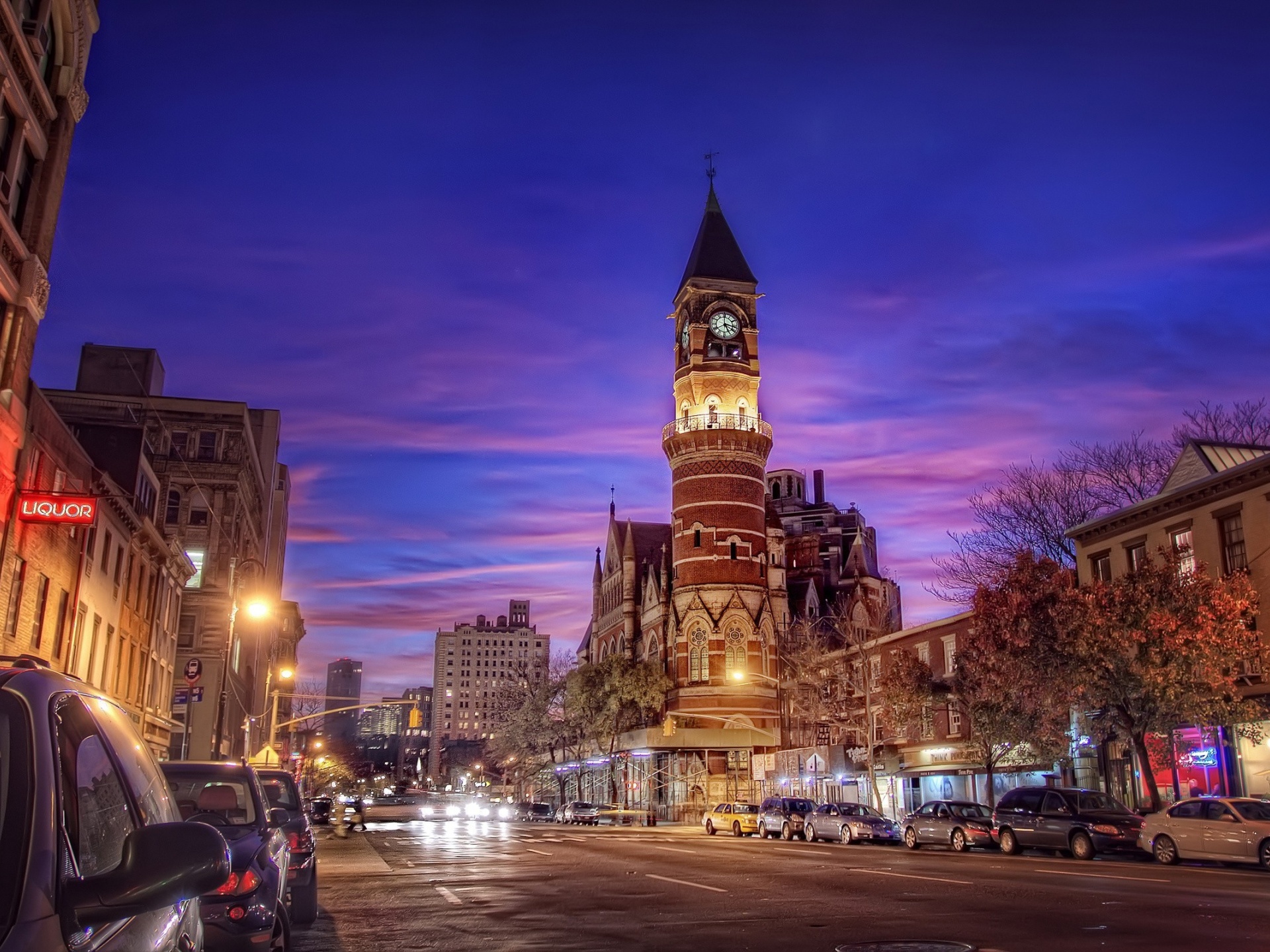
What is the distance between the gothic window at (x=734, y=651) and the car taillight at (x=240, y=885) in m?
63.2

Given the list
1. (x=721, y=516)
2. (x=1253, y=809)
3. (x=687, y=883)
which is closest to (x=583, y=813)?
(x=721, y=516)

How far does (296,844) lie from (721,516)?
60260 millimetres

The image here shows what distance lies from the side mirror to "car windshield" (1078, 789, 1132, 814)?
27.7 meters

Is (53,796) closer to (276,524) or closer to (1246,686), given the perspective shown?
(1246,686)

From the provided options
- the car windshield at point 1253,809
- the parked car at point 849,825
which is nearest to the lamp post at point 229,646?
A: the parked car at point 849,825

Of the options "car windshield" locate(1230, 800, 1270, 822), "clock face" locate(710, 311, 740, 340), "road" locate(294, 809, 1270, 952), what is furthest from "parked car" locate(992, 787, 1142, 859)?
"clock face" locate(710, 311, 740, 340)

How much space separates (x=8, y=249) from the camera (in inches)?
937

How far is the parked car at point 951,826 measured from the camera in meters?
30.5

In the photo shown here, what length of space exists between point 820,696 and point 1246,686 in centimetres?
2222

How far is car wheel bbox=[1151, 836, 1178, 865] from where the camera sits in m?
24.4

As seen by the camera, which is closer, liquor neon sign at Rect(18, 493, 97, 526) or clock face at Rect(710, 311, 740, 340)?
liquor neon sign at Rect(18, 493, 97, 526)

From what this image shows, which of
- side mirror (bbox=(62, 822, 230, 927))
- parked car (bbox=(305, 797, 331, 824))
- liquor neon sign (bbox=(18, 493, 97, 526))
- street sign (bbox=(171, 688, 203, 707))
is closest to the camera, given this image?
side mirror (bbox=(62, 822, 230, 927))

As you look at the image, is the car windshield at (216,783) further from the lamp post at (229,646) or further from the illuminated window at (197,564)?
the illuminated window at (197,564)

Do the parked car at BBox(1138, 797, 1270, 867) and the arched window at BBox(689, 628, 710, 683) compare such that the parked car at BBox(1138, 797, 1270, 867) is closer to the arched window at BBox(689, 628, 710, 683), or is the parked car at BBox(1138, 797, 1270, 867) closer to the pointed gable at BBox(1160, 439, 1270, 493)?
the pointed gable at BBox(1160, 439, 1270, 493)
